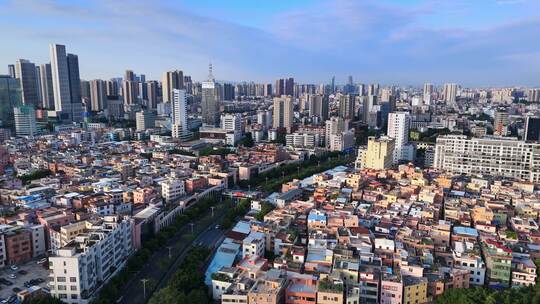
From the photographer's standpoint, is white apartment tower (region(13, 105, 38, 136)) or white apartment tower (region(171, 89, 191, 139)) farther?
white apartment tower (region(171, 89, 191, 139))

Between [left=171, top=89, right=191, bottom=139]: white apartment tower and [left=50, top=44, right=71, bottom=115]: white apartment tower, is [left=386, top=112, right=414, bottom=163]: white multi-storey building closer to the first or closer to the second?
[left=171, top=89, right=191, bottom=139]: white apartment tower

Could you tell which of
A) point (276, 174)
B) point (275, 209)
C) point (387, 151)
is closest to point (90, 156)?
point (276, 174)

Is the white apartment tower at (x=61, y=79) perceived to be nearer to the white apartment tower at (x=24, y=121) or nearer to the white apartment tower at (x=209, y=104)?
the white apartment tower at (x=24, y=121)

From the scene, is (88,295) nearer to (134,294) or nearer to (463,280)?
(134,294)

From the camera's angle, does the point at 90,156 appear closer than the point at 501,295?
No

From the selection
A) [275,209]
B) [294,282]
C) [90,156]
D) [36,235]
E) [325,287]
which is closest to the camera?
[325,287]

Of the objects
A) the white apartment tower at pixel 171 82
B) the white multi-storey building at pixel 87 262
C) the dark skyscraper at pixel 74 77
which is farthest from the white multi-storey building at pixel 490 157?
the dark skyscraper at pixel 74 77

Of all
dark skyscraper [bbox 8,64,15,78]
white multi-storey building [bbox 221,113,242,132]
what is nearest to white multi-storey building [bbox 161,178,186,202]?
white multi-storey building [bbox 221,113,242,132]

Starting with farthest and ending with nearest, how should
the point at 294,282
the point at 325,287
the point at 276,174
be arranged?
the point at 276,174, the point at 294,282, the point at 325,287
